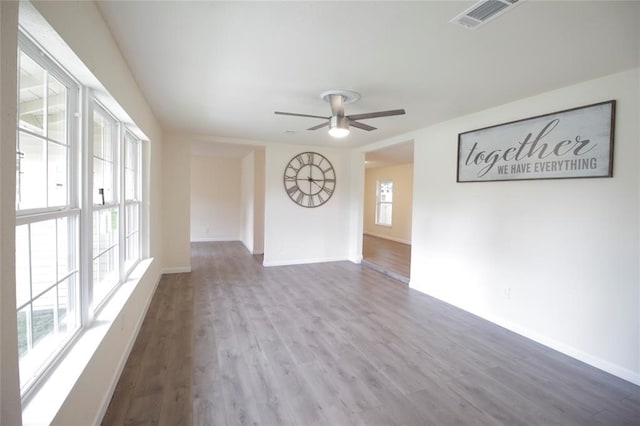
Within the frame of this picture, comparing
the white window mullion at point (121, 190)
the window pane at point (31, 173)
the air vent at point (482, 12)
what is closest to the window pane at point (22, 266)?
the window pane at point (31, 173)

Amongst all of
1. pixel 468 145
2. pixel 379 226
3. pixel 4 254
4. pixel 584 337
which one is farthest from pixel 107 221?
pixel 379 226

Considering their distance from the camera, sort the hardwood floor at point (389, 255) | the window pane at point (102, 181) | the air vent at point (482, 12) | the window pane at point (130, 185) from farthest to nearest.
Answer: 1. the hardwood floor at point (389, 255)
2. the window pane at point (130, 185)
3. the window pane at point (102, 181)
4. the air vent at point (482, 12)

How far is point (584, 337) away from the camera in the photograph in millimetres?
2625

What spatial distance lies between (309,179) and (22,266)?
16.5 feet

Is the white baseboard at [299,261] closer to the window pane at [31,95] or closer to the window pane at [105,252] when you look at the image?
the window pane at [105,252]

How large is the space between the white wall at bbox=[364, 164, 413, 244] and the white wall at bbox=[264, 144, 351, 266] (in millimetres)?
3170

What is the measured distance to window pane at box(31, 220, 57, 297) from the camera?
4.25 ft

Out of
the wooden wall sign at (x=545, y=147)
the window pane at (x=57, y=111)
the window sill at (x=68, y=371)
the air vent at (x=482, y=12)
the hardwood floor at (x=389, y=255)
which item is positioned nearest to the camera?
the window sill at (x=68, y=371)

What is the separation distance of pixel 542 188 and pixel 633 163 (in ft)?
2.19

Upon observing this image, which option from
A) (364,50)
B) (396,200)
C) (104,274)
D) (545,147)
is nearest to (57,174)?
(104,274)

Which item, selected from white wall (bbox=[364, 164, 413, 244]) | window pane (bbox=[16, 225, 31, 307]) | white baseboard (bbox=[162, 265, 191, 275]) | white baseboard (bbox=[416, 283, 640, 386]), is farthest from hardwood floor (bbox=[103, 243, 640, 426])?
white wall (bbox=[364, 164, 413, 244])

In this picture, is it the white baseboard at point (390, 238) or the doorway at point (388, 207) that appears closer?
the doorway at point (388, 207)

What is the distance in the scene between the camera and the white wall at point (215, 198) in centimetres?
835

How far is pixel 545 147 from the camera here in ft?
9.49
